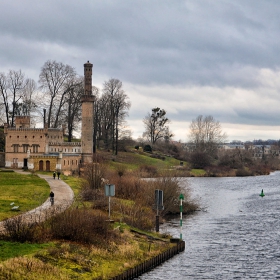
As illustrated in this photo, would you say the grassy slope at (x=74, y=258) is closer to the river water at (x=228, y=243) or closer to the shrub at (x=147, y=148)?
the river water at (x=228, y=243)

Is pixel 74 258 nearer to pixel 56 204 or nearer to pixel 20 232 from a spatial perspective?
pixel 20 232

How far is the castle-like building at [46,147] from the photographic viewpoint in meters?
73.1

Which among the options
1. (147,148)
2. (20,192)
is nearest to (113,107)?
(147,148)

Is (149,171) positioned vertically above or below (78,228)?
above

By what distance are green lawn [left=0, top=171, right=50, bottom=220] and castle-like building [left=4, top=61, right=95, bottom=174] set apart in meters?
12.4

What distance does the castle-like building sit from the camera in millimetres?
73062

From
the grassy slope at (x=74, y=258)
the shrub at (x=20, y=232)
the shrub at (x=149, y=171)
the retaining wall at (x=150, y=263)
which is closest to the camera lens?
the grassy slope at (x=74, y=258)

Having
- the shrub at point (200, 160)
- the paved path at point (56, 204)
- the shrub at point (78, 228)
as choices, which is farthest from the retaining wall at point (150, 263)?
the shrub at point (200, 160)

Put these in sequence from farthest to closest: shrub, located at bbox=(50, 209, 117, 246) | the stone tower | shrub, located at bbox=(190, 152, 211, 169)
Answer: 1. shrub, located at bbox=(190, 152, 211, 169)
2. the stone tower
3. shrub, located at bbox=(50, 209, 117, 246)

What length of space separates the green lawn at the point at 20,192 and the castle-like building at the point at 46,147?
12413mm

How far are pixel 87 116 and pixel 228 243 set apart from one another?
52.2 metres

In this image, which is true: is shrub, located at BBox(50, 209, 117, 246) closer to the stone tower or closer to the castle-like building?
the castle-like building

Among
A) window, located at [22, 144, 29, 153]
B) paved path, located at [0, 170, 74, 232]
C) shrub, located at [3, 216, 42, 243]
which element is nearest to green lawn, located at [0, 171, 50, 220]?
paved path, located at [0, 170, 74, 232]

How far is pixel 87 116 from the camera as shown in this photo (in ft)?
270
